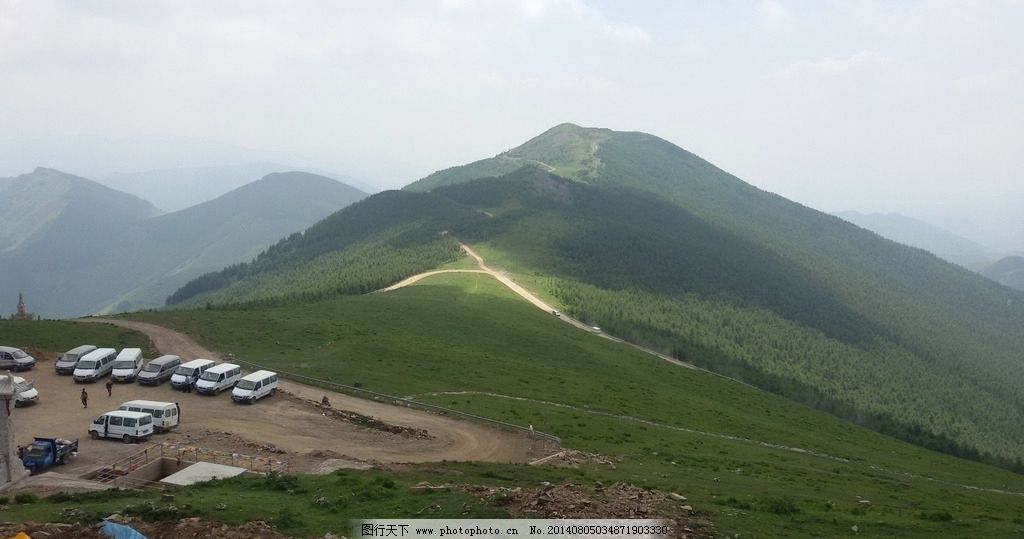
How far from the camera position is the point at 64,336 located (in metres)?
55.3

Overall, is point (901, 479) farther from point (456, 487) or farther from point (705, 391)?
point (456, 487)

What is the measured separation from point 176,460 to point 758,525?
Answer: 2632 cm

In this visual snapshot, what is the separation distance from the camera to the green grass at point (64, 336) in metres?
53.1

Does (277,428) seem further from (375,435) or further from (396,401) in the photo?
(396,401)

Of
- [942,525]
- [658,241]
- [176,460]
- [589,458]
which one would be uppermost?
[658,241]

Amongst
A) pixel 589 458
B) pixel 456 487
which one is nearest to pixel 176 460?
pixel 456 487

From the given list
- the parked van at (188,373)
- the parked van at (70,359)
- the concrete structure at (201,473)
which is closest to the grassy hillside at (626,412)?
the parked van at (188,373)

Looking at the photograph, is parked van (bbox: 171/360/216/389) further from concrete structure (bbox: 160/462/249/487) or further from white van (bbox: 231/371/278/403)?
concrete structure (bbox: 160/462/249/487)

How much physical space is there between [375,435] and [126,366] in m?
21.5

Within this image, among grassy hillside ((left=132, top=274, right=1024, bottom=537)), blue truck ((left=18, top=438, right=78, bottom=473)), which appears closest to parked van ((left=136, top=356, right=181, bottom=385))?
grassy hillside ((left=132, top=274, right=1024, bottom=537))

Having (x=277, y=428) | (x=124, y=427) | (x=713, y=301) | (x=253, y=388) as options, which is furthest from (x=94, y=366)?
(x=713, y=301)

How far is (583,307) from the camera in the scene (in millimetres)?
107375

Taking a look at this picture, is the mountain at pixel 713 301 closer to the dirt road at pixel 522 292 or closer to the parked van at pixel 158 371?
the dirt road at pixel 522 292

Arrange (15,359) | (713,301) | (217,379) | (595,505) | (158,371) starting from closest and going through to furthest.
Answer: (595,505)
(217,379)
(158,371)
(15,359)
(713,301)
